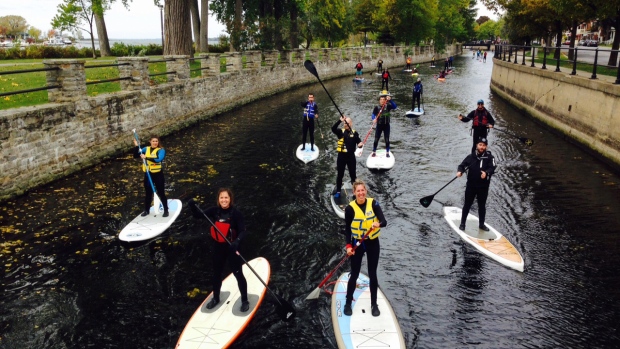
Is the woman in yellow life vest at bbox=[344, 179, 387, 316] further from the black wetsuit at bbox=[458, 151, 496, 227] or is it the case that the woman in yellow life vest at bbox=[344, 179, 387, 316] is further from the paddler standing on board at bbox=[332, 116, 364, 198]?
the paddler standing on board at bbox=[332, 116, 364, 198]

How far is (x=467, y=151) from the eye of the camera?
1720cm

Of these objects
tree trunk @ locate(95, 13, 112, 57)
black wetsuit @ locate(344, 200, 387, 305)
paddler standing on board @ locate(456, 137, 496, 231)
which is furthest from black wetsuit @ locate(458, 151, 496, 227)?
tree trunk @ locate(95, 13, 112, 57)

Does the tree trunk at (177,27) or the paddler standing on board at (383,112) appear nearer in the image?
the paddler standing on board at (383,112)

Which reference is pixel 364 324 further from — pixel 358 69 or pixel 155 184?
pixel 358 69

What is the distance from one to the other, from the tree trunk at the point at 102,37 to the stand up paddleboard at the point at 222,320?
109ft

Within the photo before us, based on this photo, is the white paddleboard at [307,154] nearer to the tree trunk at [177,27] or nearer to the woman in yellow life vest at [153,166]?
the woman in yellow life vest at [153,166]

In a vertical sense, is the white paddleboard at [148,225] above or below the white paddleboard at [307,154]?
below

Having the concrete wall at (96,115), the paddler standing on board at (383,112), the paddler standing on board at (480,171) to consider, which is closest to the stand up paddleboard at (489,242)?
the paddler standing on board at (480,171)

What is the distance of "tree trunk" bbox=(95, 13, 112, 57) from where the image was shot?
35312mm

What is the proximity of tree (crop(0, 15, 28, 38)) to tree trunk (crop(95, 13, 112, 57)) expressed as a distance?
90.9 meters

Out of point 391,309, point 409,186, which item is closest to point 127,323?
point 391,309

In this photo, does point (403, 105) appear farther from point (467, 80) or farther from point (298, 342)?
point (298, 342)

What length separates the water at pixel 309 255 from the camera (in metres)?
6.83

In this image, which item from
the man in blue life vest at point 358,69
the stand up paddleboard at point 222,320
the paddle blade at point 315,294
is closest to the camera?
the stand up paddleboard at point 222,320
